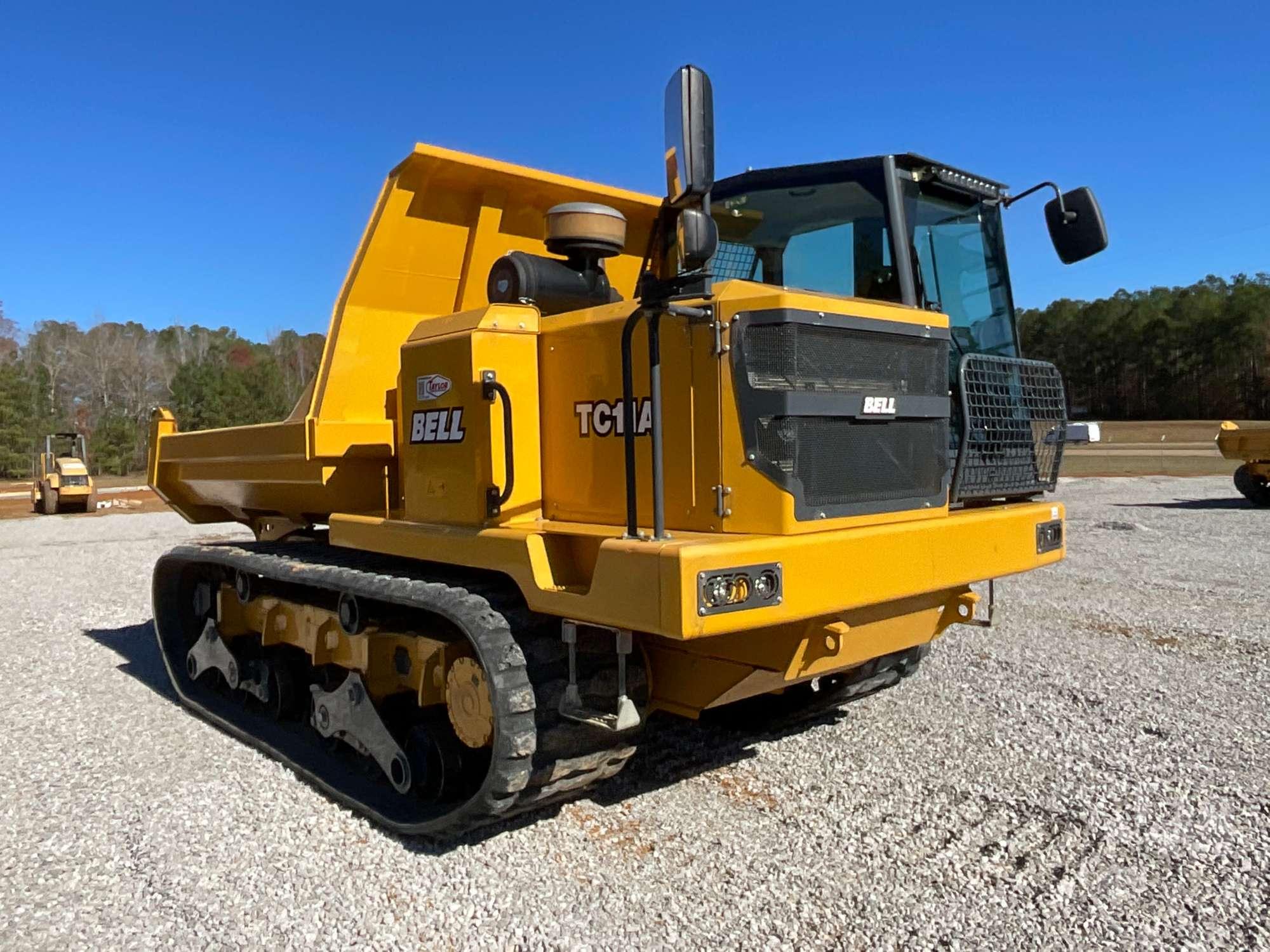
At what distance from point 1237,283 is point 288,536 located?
6803 centimetres

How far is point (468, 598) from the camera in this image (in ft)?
12.1

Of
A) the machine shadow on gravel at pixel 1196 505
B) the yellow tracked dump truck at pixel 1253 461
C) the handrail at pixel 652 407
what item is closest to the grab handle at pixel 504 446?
the handrail at pixel 652 407

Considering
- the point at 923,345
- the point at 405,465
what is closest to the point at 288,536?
the point at 405,465

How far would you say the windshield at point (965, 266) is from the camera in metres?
4.38

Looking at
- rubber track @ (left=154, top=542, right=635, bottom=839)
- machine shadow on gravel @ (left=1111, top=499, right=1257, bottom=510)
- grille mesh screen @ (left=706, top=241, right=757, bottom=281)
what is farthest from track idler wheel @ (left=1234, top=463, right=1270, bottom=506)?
rubber track @ (left=154, top=542, right=635, bottom=839)

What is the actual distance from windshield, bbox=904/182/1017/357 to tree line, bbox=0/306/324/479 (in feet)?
82.7

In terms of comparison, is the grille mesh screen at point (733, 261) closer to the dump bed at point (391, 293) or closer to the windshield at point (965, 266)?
the windshield at point (965, 266)

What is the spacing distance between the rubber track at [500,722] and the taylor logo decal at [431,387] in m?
0.77

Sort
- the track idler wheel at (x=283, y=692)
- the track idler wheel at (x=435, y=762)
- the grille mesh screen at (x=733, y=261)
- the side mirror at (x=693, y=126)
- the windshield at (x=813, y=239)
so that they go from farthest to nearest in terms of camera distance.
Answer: the track idler wheel at (x=283, y=692) < the grille mesh screen at (x=733, y=261) < the windshield at (x=813, y=239) < the track idler wheel at (x=435, y=762) < the side mirror at (x=693, y=126)

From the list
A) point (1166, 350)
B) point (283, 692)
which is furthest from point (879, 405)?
point (1166, 350)

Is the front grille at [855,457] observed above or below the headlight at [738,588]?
above

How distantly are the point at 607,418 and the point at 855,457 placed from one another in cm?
92

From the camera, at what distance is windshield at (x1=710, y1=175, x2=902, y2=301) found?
14.1 feet

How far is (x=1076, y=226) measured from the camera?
176 inches
